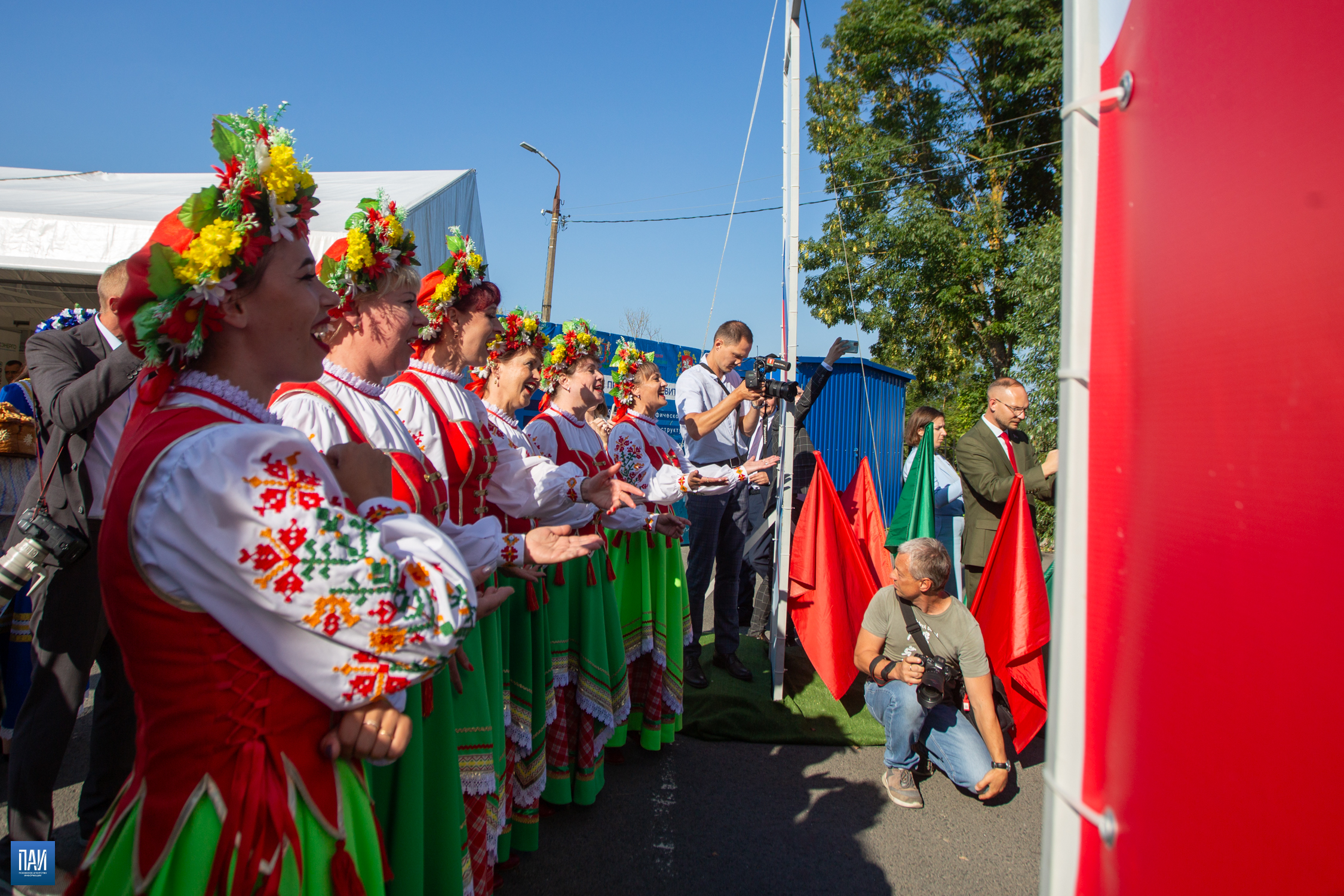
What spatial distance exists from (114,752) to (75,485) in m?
0.96

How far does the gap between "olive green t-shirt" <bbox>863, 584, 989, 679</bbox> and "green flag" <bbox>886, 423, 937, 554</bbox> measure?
4.77 ft

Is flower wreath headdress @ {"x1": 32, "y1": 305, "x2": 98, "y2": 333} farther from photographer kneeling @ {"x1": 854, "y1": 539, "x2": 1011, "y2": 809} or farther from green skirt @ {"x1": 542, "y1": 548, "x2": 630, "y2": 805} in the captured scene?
photographer kneeling @ {"x1": 854, "y1": 539, "x2": 1011, "y2": 809}

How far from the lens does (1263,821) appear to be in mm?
804

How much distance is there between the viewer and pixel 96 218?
534 centimetres

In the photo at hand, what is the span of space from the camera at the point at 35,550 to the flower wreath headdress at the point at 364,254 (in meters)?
1.37

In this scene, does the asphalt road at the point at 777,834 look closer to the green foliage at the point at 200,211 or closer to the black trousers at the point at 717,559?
the black trousers at the point at 717,559

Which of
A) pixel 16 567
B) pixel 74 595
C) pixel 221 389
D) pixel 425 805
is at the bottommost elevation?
pixel 425 805

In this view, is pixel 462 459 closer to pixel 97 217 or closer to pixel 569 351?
pixel 569 351

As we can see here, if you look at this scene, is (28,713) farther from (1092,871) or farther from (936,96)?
(936,96)

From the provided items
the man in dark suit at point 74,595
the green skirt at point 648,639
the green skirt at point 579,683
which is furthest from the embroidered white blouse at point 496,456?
the green skirt at point 648,639

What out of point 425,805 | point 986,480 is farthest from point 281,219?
point 986,480

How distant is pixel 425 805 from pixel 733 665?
3238 millimetres

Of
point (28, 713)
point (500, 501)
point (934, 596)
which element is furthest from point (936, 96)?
point (28, 713)

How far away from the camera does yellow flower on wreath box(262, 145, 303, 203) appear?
53.1 inches
